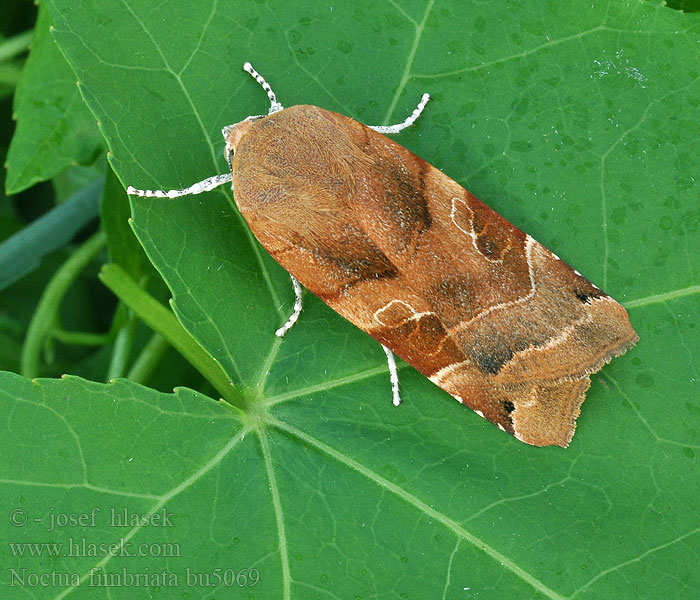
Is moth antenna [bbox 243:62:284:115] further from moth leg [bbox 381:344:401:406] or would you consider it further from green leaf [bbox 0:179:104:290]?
green leaf [bbox 0:179:104:290]

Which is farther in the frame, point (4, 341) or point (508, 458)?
point (4, 341)

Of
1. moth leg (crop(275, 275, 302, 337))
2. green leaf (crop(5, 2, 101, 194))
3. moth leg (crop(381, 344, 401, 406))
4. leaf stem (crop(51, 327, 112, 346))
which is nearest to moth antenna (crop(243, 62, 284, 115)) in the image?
moth leg (crop(275, 275, 302, 337))

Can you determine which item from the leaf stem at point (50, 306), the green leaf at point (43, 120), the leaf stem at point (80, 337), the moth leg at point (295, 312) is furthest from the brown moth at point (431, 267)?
the leaf stem at point (80, 337)

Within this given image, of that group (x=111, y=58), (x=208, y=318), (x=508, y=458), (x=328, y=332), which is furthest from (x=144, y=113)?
(x=508, y=458)

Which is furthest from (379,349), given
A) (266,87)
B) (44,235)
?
(44,235)

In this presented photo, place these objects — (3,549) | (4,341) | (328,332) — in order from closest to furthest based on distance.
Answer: (3,549) → (328,332) → (4,341)

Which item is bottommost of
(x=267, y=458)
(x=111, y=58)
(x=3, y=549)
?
(x=3, y=549)

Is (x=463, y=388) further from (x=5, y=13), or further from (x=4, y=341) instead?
(x=5, y=13)

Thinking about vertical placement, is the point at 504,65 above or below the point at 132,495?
above
